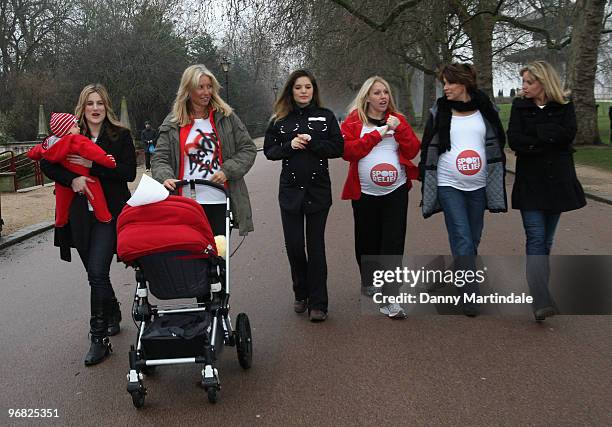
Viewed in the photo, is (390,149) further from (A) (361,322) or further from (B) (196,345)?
(B) (196,345)

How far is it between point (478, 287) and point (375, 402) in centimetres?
214

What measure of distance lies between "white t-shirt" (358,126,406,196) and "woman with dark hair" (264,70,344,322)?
28 centimetres

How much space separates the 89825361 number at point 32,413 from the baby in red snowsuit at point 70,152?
141cm

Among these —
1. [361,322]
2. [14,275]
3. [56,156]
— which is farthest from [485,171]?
[14,275]

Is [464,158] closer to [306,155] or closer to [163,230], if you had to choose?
[306,155]

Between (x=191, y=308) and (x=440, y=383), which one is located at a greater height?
(x=191, y=308)

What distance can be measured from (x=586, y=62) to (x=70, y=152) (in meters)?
22.0

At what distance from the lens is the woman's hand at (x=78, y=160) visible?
4871 mm

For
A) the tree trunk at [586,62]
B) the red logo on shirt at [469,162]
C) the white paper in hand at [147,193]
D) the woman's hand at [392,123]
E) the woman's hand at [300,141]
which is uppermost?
the tree trunk at [586,62]

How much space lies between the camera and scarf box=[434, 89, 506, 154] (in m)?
5.48

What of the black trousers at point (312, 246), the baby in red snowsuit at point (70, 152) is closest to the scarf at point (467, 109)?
the black trousers at point (312, 246)

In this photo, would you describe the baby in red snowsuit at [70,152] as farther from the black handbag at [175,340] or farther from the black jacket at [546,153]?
the black jacket at [546,153]

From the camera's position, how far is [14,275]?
26.5ft

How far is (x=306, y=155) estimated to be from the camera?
540 cm
